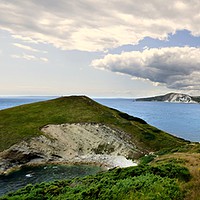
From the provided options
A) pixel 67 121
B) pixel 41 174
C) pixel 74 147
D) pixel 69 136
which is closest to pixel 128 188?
pixel 41 174

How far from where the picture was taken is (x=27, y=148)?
6375 centimetres

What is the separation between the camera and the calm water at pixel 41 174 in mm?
47000

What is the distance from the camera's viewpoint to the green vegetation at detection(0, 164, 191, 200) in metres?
15.7

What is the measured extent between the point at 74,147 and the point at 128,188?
53790 millimetres

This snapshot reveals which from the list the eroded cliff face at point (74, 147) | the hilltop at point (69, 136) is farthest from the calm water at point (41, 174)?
the hilltop at point (69, 136)

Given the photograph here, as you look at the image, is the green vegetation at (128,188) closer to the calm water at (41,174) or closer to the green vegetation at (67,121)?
the calm water at (41,174)

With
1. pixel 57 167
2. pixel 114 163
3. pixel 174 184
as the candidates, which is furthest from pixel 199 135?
pixel 174 184

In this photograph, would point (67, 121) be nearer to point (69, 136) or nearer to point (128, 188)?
point (69, 136)

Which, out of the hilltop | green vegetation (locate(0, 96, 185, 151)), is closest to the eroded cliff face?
the hilltop

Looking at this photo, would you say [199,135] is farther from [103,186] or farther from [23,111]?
[103,186]

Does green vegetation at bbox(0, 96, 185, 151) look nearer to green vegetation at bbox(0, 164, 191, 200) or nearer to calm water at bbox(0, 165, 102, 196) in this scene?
calm water at bbox(0, 165, 102, 196)

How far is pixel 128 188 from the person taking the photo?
16594 mm

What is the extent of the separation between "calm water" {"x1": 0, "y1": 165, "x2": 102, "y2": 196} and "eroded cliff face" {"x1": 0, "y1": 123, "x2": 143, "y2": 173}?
4137 millimetres

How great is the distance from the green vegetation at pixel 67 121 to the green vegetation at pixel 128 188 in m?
45.8
